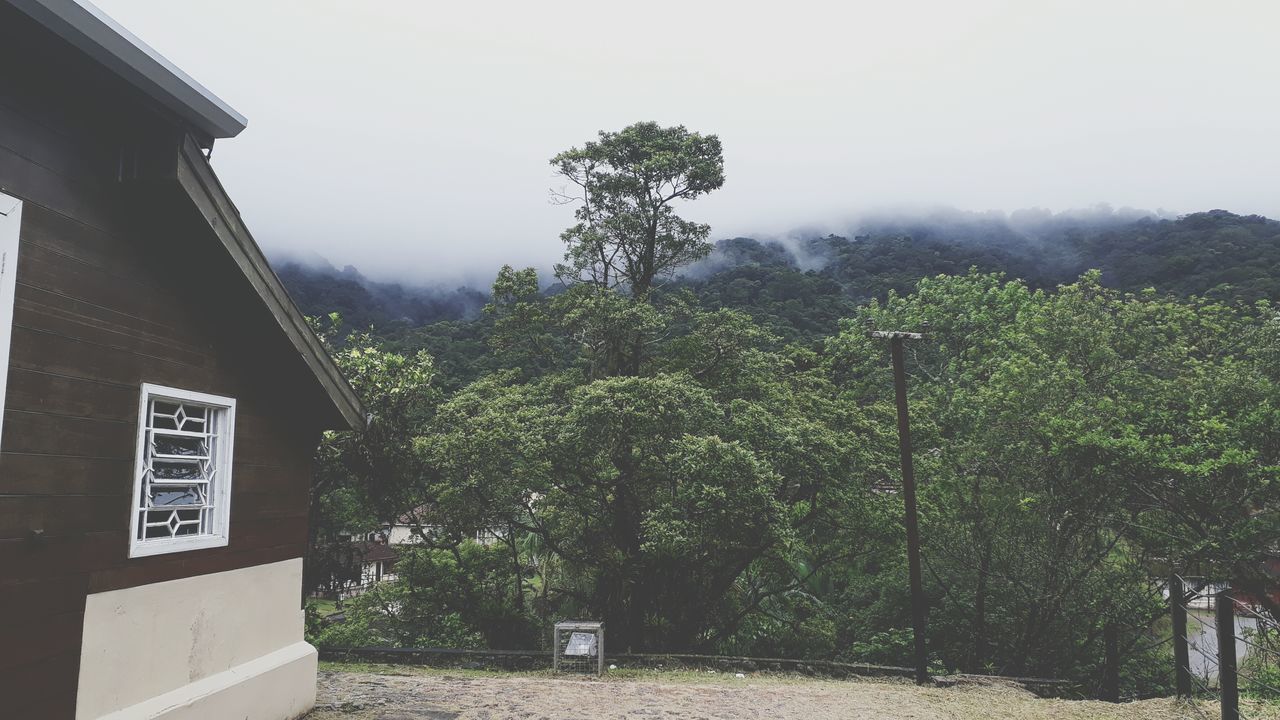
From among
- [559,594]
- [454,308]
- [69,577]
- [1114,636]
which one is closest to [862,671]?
[1114,636]

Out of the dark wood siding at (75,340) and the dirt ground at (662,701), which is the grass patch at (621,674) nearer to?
the dirt ground at (662,701)

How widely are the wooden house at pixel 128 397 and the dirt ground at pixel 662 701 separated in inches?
62.6

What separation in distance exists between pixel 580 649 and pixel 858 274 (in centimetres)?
4202

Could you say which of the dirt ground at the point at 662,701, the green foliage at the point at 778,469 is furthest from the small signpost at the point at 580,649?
the green foliage at the point at 778,469

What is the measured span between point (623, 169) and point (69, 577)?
54.0 ft

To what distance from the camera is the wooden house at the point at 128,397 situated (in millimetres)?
3969

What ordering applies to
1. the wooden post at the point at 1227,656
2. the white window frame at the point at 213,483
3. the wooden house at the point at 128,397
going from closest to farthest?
the wooden house at the point at 128,397, the white window frame at the point at 213,483, the wooden post at the point at 1227,656

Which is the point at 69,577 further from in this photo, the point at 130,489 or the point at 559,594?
the point at 559,594

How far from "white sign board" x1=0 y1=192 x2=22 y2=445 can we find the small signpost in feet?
27.7

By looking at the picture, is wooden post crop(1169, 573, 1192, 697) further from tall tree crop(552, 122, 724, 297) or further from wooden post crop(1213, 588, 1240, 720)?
tall tree crop(552, 122, 724, 297)

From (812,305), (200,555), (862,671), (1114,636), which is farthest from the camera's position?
(812,305)

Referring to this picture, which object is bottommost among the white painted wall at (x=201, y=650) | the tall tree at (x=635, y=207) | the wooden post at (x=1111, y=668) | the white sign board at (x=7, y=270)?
the wooden post at (x=1111, y=668)

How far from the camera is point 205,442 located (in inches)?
218

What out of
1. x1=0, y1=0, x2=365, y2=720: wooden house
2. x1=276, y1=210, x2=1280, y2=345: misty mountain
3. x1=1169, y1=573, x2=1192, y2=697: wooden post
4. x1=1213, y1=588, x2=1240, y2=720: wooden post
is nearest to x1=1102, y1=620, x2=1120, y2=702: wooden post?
x1=1169, y1=573, x2=1192, y2=697: wooden post
